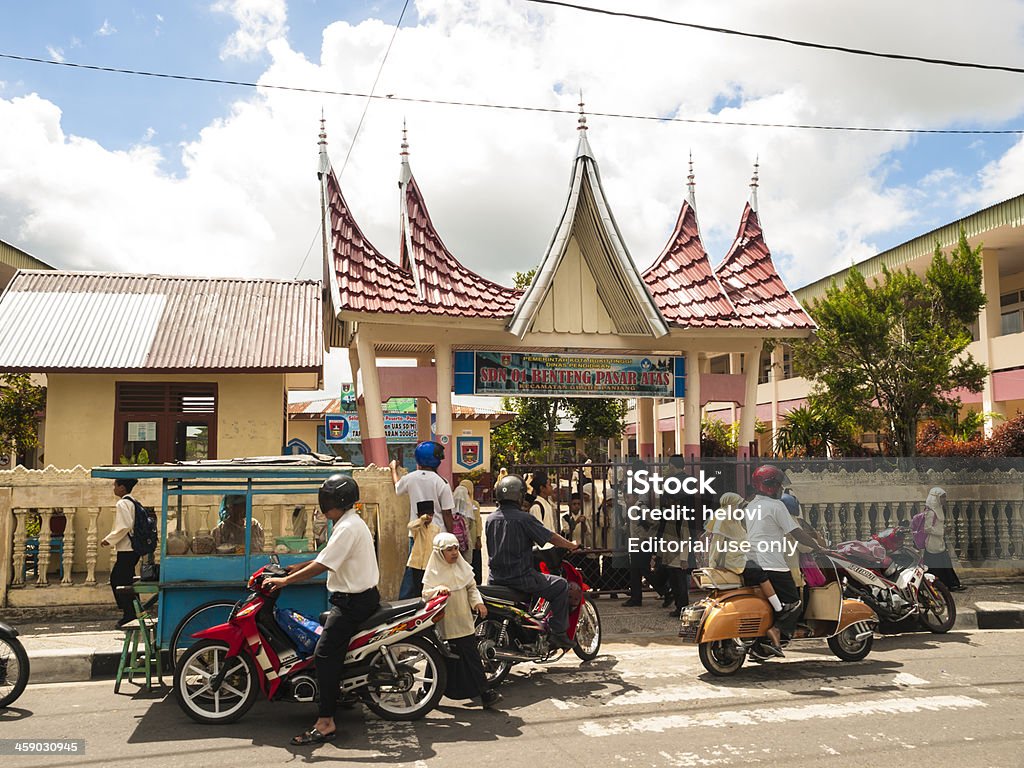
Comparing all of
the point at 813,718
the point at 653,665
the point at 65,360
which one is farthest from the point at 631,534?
the point at 65,360

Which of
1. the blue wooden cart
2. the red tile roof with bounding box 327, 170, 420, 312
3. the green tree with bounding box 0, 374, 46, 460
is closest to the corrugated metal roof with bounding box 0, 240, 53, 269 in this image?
the green tree with bounding box 0, 374, 46, 460

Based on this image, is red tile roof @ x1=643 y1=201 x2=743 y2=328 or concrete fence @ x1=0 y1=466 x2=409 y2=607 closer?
concrete fence @ x1=0 y1=466 x2=409 y2=607

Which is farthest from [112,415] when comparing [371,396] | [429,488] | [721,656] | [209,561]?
[721,656]

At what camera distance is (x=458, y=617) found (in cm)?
618

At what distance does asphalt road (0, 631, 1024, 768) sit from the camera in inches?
202

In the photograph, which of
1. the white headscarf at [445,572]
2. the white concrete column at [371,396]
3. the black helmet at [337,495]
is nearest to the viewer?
the black helmet at [337,495]

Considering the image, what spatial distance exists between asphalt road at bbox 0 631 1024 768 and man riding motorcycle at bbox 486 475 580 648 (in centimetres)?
60

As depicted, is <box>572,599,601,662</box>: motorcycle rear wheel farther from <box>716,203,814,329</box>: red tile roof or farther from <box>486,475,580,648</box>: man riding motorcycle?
<box>716,203,814,329</box>: red tile roof

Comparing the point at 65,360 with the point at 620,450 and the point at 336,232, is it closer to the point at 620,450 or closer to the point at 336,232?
the point at 336,232

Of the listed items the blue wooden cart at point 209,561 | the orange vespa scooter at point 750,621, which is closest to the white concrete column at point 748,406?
the orange vespa scooter at point 750,621

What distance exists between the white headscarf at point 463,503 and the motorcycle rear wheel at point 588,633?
8.26 ft

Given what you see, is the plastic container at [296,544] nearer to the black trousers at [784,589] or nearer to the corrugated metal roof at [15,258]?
the black trousers at [784,589]

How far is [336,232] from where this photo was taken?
37.5 ft

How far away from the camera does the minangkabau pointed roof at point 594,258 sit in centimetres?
1113
